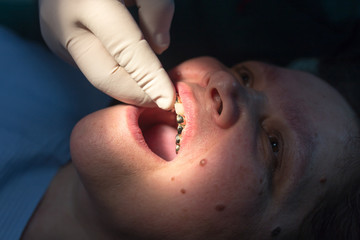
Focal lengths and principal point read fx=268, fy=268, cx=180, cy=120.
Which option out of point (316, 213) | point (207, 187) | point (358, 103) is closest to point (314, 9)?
point (358, 103)

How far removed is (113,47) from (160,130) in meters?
0.44

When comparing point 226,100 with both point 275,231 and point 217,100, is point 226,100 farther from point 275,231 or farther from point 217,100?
point 275,231

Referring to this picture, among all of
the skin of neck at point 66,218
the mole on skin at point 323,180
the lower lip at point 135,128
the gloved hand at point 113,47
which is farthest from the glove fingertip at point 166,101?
the mole on skin at point 323,180

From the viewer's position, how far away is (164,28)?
1.09m

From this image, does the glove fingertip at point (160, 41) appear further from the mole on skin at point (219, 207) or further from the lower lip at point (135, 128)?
the mole on skin at point (219, 207)

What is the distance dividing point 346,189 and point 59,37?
4.16 ft

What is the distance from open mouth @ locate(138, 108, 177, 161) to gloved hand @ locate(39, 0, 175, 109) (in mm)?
193

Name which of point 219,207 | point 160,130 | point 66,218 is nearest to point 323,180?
point 219,207

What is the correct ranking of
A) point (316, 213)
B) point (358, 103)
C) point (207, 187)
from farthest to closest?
1. point (358, 103)
2. point (316, 213)
3. point (207, 187)

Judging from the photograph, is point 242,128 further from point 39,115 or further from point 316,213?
point 39,115

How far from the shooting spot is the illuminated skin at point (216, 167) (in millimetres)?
881

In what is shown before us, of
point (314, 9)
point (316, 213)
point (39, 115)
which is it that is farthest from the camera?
point (314, 9)

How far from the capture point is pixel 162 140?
1182 mm

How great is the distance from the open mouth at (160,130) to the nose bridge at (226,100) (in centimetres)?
29
